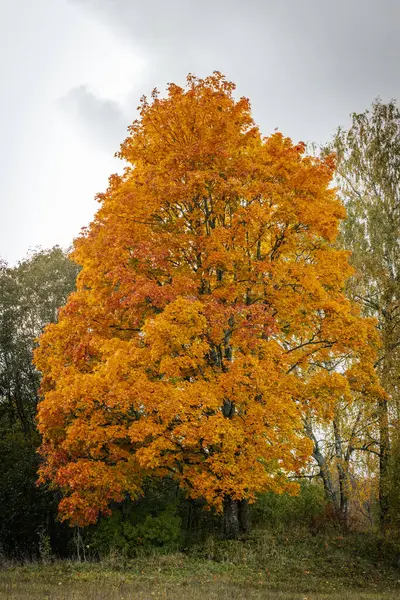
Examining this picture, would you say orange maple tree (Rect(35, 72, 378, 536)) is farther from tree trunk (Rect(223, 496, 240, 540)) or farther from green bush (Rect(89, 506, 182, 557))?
green bush (Rect(89, 506, 182, 557))

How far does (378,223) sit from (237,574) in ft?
43.6

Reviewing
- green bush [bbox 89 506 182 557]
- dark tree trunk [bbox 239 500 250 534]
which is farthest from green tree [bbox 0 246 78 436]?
dark tree trunk [bbox 239 500 250 534]

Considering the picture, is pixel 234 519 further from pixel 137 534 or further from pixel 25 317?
pixel 25 317

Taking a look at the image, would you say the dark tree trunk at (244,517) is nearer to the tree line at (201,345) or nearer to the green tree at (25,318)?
the tree line at (201,345)

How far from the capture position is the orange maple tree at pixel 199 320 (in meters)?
11.9

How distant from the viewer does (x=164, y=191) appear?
1367 cm

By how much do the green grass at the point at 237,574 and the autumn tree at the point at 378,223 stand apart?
3.50 m

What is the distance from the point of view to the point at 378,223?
1923 cm

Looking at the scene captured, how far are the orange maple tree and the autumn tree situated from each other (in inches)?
124

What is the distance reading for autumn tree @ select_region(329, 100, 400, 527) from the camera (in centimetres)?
1677

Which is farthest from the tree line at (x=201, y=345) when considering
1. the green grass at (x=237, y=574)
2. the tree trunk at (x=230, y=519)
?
the green grass at (x=237, y=574)

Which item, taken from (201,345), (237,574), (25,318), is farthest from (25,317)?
(237,574)

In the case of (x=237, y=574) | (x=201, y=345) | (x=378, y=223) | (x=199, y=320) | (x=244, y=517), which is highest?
(x=378, y=223)

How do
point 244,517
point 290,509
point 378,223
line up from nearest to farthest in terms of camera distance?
point 244,517 < point 290,509 < point 378,223
